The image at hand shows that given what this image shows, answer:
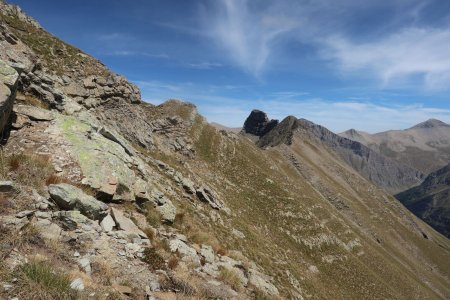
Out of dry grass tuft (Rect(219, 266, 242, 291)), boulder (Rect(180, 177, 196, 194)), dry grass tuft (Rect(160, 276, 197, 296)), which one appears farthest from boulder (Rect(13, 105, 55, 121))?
boulder (Rect(180, 177, 196, 194))

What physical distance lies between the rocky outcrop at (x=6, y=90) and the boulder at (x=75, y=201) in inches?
184

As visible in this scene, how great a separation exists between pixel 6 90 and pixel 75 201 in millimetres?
6690

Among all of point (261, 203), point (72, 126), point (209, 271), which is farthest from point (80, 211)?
point (261, 203)

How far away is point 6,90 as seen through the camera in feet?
47.8

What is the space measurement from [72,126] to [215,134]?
251 feet

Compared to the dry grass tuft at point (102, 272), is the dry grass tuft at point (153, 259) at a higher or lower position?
lower

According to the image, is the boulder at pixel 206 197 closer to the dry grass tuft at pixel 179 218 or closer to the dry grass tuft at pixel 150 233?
the dry grass tuft at pixel 179 218

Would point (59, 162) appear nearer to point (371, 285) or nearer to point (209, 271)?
point (209, 271)

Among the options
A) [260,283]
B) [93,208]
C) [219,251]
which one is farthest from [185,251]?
[260,283]

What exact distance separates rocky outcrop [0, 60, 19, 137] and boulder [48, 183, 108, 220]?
15.3 feet

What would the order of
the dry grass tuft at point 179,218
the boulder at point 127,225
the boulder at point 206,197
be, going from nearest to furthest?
1. the boulder at point 127,225
2. the dry grass tuft at point 179,218
3. the boulder at point 206,197

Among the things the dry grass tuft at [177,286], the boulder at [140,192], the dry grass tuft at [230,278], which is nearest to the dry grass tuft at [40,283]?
the dry grass tuft at [177,286]

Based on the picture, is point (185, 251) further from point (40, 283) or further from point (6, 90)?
point (6, 90)

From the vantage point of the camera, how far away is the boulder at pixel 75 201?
12312 mm
